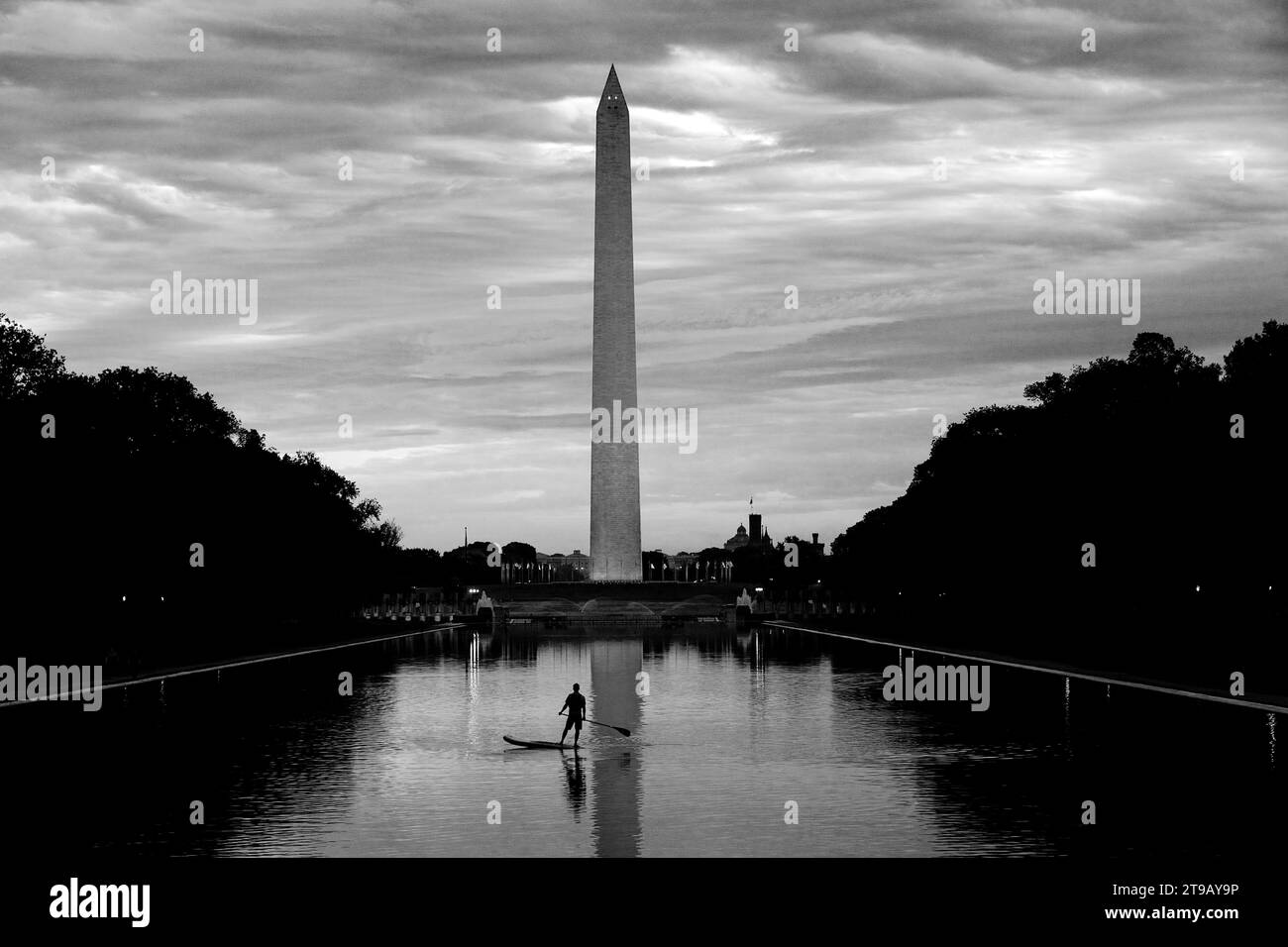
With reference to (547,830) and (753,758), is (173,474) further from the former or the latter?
(547,830)

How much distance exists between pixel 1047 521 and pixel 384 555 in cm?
7025

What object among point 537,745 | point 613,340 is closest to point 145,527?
point 537,745

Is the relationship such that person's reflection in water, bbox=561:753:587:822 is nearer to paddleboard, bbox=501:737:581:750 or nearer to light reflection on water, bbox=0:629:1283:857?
light reflection on water, bbox=0:629:1283:857

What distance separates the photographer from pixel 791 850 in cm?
1736

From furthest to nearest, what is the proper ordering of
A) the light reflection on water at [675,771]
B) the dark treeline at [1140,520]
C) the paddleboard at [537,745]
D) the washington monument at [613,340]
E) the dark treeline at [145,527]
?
the washington monument at [613,340] → the dark treeline at [1140,520] → the dark treeline at [145,527] → the paddleboard at [537,745] → the light reflection on water at [675,771]

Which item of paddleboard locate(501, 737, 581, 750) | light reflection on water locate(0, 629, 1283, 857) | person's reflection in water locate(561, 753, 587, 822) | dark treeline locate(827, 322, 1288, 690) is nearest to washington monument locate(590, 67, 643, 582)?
dark treeline locate(827, 322, 1288, 690)

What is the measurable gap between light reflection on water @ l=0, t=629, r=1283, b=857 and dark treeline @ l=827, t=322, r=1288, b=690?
11.3 m

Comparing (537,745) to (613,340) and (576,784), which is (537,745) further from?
(613,340)

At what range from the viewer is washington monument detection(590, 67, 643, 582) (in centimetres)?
9662

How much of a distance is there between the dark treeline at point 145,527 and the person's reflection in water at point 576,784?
25745mm

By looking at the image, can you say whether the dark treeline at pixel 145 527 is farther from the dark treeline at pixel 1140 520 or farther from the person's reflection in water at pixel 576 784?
the dark treeline at pixel 1140 520

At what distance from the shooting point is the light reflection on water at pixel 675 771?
60.4ft

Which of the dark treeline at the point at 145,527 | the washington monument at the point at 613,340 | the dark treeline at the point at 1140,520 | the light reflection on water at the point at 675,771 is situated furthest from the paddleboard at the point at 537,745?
the washington monument at the point at 613,340
